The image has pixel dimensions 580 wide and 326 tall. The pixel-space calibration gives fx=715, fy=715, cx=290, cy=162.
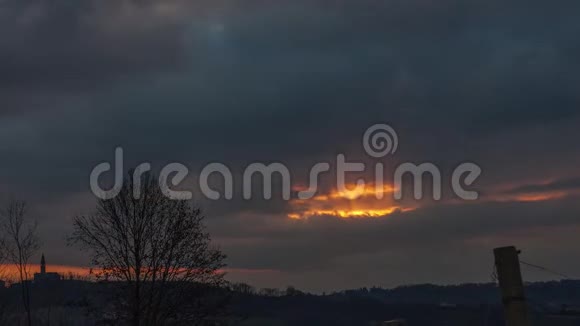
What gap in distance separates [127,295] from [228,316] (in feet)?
18.3

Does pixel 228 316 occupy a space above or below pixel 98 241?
below

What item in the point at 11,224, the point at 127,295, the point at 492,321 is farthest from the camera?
the point at 492,321

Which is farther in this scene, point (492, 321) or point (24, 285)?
point (492, 321)

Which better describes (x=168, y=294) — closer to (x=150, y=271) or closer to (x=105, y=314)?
(x=150, y=271)

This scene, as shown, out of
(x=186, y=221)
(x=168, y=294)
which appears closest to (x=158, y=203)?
(x=186, y=221)

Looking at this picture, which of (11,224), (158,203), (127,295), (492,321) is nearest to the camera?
(127,295)

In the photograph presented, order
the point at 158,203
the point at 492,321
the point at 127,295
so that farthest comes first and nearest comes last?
the point at 492,321 < the point at 158,203 < the point at 127,295

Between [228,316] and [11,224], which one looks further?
[11,224]

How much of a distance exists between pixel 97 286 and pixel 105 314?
1.61 m

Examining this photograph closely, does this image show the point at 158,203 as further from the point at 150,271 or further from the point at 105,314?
the point at 105,314

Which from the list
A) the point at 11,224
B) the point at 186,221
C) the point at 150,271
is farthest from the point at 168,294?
the point at 11,224

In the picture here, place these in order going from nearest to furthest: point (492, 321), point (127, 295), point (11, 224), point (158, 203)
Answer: point (127, 295) → point (158, 203) → point (11, 224) → point (492, 321)

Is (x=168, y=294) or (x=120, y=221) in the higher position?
(x=120, y=221)

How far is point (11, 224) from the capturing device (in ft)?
168
